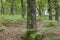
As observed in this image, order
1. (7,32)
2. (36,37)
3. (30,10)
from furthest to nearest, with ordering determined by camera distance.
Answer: (7,32) → (30,10) → (36,37)

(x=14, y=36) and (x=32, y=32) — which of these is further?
(x=14, y=36)

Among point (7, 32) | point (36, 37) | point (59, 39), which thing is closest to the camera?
point (59, 39)

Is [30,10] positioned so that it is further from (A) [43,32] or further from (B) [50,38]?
(B) [50,38]

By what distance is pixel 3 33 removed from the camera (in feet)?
35.5

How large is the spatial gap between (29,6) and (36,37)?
2431 mm

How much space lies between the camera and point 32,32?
9.25 m

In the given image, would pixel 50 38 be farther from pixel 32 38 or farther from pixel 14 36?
pixel 14 36

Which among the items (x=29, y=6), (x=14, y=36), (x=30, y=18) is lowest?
(x=14, y=36)

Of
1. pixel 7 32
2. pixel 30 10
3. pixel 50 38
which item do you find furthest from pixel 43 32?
pixel 7 32

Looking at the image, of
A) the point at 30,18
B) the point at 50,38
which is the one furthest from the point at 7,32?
the point at 50,38

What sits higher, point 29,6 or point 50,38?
point 29,6

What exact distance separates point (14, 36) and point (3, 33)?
80 centimetres

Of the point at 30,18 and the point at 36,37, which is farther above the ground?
the point at 30,18

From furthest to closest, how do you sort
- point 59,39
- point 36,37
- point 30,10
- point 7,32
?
point 7,32 < point 30,10 < point 36,37 < point 59,39
